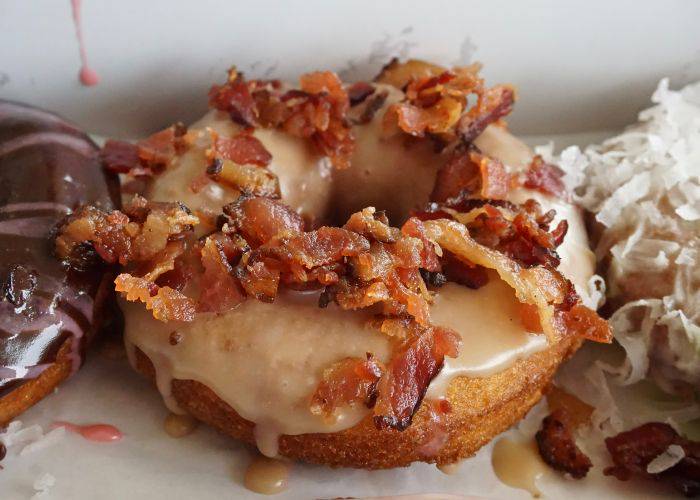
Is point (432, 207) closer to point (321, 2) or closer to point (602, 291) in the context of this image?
point (602, 291)

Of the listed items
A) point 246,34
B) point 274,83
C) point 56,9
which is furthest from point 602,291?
point 56,9

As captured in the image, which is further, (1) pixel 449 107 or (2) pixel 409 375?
(1) pixel 449 107

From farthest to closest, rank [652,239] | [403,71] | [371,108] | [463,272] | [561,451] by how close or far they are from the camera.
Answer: [403,71]
[371,108]
[652,239]
[561,451]
[463,272]

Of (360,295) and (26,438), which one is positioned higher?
(360,295)

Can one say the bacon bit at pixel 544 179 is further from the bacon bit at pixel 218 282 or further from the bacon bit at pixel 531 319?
the bacon bit at pixel 218 282

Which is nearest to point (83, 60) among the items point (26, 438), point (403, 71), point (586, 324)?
point (403, 71)

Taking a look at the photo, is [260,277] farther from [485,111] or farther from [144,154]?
[485,111]
